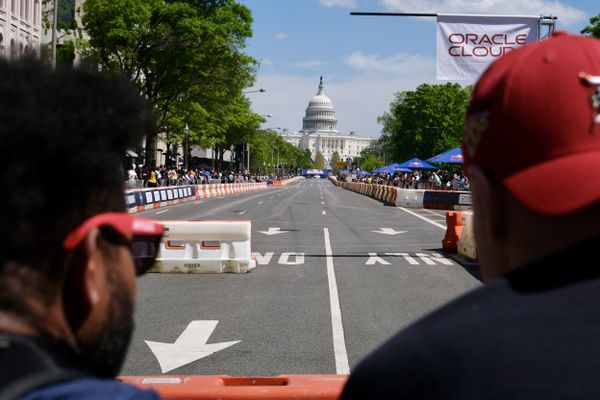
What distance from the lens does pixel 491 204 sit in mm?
1489

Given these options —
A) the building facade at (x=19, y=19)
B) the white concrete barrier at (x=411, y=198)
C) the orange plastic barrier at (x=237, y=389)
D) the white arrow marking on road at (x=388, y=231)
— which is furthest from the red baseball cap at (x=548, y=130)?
the building facade at (x=19, y=19)

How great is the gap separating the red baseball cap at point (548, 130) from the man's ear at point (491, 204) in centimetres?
4

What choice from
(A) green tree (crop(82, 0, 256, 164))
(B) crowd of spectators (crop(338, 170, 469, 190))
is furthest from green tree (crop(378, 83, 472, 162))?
(A) green tree (crop(82, 0, 256, 164))

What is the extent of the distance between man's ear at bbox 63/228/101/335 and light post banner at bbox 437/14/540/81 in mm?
13060

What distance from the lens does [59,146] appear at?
1.34 meters

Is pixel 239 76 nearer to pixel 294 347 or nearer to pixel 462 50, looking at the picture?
pixel 462 50

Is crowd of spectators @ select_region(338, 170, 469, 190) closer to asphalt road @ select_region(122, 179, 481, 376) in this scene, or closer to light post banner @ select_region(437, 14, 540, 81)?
asphalt road @ select_region(122, 179, 481, 376)

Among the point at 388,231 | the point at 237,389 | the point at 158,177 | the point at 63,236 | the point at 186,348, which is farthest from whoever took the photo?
the point at 158,177

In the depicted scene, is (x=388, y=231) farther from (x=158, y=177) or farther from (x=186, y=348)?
(x=158, y=177)

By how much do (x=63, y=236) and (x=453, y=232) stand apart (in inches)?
600

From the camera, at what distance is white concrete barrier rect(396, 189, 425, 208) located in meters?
38.5

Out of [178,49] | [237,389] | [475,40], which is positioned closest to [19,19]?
[178,49]

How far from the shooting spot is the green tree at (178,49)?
41500 millimetres

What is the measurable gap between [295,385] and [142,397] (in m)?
2.60
